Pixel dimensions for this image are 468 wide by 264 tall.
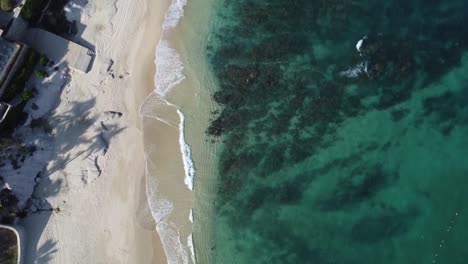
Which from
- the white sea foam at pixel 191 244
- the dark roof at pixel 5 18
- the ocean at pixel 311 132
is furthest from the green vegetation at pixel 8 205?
the white sea foam at pixel 191 244

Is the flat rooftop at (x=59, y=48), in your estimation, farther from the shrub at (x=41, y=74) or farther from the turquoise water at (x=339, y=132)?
the turquoise water at (x=339, y=132)

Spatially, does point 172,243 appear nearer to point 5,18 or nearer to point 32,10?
point 32,10

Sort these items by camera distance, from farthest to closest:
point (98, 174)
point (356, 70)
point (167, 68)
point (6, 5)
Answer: point (356, 70), point (167, 68), point (98, 174), point (6, 5)

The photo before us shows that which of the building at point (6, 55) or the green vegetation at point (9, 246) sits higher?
the building at point (6, 55)

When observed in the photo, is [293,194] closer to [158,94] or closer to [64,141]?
[158,94]

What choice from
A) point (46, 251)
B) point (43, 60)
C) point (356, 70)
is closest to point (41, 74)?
point (43, 60)

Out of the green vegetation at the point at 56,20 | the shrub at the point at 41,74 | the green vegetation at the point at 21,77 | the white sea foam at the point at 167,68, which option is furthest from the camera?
the white sea foam at the point at 167,68

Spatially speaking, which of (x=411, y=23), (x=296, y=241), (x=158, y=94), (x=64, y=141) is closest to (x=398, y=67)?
(x=411, y=23)
